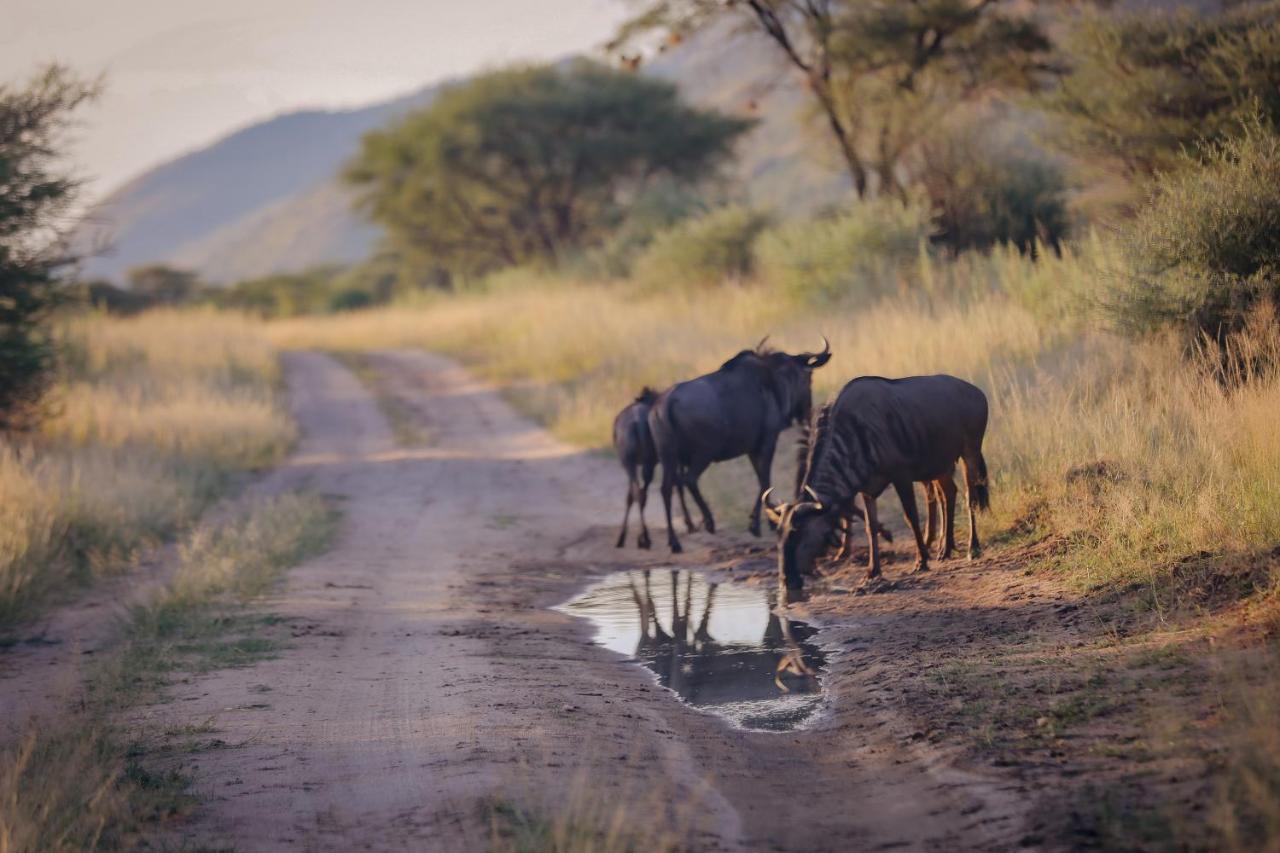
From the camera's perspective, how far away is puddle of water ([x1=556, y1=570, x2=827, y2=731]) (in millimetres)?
6441

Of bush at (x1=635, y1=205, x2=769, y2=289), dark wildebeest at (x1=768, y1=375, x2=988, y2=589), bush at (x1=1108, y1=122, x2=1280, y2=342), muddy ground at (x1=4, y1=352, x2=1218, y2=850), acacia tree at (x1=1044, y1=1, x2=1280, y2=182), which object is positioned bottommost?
muddy ground at (x1=4, y1=352, x2=1218, y2=850)

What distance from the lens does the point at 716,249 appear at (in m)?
25.3

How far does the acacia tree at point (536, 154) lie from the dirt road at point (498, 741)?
29088mm

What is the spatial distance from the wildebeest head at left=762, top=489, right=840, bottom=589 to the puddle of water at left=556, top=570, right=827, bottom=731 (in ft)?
1.05

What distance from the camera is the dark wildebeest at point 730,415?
34.5 feet

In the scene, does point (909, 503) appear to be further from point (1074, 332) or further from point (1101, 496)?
point (1074, 332)

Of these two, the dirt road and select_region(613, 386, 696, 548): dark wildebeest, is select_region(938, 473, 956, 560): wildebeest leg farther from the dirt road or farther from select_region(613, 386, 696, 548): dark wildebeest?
select_region(613, 386, 696, 548): dark wildebeest

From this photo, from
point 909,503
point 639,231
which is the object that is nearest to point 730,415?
point 909,503

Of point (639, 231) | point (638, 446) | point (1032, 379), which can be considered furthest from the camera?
point (639, 231)

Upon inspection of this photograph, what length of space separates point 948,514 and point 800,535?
1.12 meters

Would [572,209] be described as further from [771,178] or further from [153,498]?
[771,178]

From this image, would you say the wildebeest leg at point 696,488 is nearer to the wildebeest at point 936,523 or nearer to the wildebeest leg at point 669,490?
the wildebeest leg at point 669,490

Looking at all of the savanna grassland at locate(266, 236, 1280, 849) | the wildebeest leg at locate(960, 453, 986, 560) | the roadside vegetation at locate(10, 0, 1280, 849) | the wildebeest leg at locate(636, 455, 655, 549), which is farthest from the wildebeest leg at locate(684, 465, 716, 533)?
the wildebeest leg at locate(960, 453, 986, 560)

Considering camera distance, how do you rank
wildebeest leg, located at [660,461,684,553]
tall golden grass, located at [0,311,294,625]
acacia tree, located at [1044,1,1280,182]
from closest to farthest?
wildebeest leg, located at [660,461,684,553]
tall golden grass, located at [0,311,294,625]
acacia tree, located at [1044,1,1280,182]
